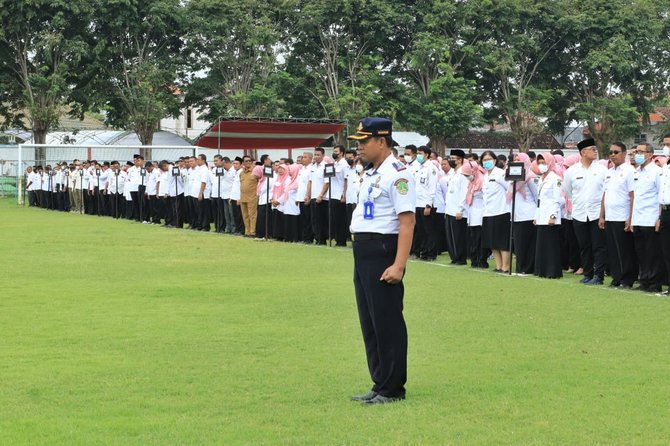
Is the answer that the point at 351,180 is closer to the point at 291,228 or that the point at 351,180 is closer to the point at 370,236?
the point at 291,228

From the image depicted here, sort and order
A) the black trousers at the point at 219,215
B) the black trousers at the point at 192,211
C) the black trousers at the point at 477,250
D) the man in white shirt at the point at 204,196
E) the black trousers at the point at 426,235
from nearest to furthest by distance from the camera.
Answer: the black trousers at the point at 477,250 < the black trousers at the point at 426,235 < the black trousers at the point at 219,215 < the man in white shirt at the point at 204,196 < the black trousers at the point at 192,211

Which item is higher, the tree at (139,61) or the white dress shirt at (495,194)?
the tree at (139,61)

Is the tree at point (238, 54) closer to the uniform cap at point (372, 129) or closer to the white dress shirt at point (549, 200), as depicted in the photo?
the white dress shirt at point (549, 200)

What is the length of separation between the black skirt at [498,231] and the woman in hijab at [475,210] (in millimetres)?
477

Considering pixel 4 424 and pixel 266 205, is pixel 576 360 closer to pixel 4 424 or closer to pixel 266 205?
pixel 4 424

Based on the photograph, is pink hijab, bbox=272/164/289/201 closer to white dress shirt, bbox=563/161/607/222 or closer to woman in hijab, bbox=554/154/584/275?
woman in hijab, bbox=554/154/584/275

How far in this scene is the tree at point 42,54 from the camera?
4950 centimetres

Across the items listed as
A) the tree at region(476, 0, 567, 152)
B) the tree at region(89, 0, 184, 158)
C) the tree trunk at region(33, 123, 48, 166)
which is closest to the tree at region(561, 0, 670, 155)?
the tree at region(476, 0, 567, 152)

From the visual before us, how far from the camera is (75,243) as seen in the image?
22344 mm

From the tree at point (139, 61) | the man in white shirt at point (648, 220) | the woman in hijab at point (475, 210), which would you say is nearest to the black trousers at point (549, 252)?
the woman in hijab at point (475, 210)

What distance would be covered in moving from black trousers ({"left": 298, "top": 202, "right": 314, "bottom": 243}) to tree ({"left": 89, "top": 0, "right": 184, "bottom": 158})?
92.6ft

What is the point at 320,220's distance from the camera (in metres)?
23.0

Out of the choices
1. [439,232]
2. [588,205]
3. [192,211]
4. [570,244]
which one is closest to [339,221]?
[439,232]

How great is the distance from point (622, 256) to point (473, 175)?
3957 millimetres
